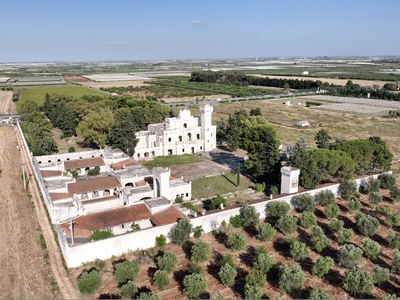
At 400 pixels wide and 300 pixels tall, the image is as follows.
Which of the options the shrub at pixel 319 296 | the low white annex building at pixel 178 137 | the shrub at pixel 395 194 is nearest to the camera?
the shrub at pixel 319 296

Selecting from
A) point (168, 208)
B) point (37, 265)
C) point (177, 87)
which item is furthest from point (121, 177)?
point (177, 87)

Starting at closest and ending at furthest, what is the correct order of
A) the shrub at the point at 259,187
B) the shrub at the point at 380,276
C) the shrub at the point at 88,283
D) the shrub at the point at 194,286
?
1. the shrub at the point at 194,286
2. the shrub at the point at 88,283
3. the shrub at the point at 380,276
4. the shrub at the point at 259,187

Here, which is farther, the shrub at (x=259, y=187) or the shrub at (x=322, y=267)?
the shrub at (x=259, y=187)

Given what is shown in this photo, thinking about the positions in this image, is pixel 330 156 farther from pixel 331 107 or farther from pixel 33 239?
pixel 331 107

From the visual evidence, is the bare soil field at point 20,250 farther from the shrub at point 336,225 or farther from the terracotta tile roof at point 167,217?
the shrub at point 336,225

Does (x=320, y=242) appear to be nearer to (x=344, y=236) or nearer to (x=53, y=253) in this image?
(x=344, y=236)

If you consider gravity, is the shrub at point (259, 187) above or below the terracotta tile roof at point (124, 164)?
below

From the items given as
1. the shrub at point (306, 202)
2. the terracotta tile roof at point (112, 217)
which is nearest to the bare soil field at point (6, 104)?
the terracotta tile roof at point (112, 217)
